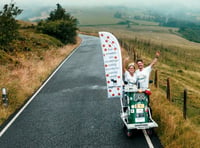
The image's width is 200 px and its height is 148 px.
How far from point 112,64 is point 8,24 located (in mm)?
15384

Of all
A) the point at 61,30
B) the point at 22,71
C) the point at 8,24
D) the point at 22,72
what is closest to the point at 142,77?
the point at 22,72

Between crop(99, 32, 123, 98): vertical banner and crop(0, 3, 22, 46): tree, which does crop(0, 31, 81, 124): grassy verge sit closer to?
crop(0, 3, 22, 46): tree

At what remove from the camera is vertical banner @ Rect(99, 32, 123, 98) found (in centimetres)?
803

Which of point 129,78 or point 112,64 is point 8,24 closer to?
point 112,64

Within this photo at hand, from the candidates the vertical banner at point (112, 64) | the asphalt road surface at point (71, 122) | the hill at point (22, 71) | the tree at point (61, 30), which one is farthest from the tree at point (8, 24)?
the vertical banner at point (112, 64)

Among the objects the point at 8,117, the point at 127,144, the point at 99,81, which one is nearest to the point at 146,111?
the point at 127,144

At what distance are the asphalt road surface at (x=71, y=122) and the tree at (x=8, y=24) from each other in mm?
8977

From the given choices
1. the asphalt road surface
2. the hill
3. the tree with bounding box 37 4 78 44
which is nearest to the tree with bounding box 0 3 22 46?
the hill

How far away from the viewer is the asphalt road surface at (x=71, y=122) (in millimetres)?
6996

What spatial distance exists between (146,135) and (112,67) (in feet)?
7.30

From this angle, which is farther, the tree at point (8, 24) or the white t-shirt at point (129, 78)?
the tree at point (8, 24)

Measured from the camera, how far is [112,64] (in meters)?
8.11

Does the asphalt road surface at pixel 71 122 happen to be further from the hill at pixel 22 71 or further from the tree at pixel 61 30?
the tree at pixel 61 30

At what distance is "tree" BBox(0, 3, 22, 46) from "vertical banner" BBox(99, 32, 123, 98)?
1440cm
